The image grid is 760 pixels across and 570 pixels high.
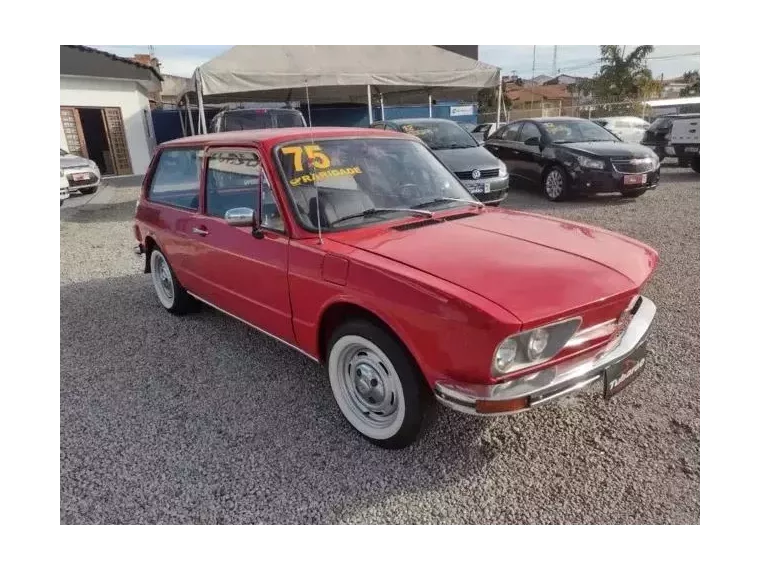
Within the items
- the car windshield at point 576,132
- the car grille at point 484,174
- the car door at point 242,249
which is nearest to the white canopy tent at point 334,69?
the car windshield at point 576,132

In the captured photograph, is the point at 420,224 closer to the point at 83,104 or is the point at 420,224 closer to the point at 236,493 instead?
the point at 236,493

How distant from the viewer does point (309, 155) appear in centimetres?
313

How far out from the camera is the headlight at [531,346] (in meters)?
2.14

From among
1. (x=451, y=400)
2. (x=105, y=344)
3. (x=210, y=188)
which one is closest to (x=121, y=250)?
(x=105, y=344)

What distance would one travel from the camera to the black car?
9.01m

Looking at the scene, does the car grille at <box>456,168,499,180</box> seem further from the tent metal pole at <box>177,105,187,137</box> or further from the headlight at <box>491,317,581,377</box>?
the tent metal pole at <box>177,105,187,137</box>

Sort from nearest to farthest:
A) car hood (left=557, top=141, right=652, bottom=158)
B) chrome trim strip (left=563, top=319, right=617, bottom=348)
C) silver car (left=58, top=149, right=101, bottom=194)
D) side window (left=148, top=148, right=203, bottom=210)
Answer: chrome trim strip (left=563, top=319, right=617, bottom=348)
side window (left=148, top=148, right=203, bottom=210)
car hood (left=557, top=141, right=652, bottom=158)
silver car (left=58, top=149, right=101, bottom=194)

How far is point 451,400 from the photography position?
7.28 ft

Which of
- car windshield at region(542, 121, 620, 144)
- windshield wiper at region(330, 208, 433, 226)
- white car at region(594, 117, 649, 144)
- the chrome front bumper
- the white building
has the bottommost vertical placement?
the chrome front bumper

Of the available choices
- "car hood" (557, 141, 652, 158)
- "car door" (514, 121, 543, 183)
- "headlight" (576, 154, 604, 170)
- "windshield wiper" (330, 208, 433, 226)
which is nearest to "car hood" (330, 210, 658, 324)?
"windshield wiper" (330, 208, 433, 226)

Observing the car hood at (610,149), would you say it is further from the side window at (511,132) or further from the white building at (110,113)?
the white building at (110,113)

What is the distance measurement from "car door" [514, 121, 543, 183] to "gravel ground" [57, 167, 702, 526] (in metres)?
6.39

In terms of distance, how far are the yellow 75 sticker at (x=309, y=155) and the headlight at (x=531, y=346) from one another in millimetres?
1643

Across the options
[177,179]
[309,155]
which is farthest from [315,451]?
[177,179]
